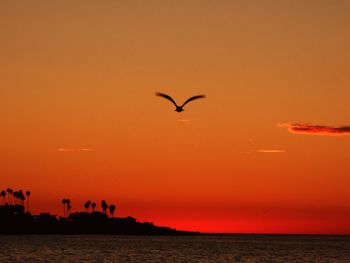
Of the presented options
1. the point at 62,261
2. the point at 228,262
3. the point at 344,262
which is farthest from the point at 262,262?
the point at 62,261

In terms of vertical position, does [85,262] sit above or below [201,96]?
below

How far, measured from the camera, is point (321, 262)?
448 feet

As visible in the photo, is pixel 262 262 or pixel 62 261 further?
pixel 262 262

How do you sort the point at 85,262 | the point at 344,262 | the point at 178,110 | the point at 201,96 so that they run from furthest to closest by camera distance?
the point at 344,262
the point at 85,262
the point at 178,110
the point at 201,96

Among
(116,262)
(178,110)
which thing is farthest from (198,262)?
(178,110)

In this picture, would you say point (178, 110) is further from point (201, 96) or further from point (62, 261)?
point (62, 261)

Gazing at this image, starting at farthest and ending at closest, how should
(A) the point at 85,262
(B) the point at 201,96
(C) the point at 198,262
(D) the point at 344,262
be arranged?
(D) the point at 344,262
(C) the point at 198,262
(A) the point at 85,262
(B) the point at 201,96

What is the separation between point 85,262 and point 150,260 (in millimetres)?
14421

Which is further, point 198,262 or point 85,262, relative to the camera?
point 198,262

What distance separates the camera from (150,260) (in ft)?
430

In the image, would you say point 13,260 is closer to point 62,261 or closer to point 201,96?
point 62,261

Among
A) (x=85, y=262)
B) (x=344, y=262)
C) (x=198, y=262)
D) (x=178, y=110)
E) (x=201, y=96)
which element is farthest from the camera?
(x=344, y=262)

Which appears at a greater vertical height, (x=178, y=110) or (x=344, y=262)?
(x=178, y=110)

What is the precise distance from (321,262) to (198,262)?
76.8ft
